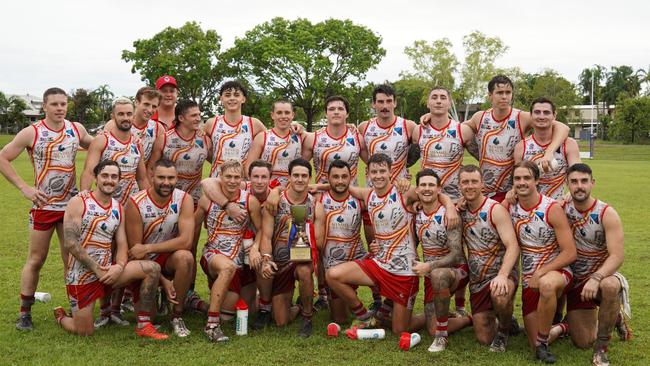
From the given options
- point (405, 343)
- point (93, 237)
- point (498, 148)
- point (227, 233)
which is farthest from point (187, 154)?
point (498, 148)

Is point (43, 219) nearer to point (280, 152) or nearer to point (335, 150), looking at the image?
point (280, 152)

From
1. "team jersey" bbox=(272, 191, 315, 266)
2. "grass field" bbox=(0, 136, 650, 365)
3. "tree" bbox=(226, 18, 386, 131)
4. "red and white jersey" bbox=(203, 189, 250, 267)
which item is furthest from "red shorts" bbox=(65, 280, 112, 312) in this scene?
"tree" bbox=(226, 18, 386, 131)

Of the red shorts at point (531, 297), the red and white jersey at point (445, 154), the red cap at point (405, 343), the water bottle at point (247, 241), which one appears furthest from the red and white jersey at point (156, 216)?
the red shorts at point (531, 297)

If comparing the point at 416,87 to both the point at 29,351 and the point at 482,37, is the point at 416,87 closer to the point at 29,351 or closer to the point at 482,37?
the point at 482,37

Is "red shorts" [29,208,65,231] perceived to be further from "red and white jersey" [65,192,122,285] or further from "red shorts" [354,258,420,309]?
"red shorts" [354,258,420,309]

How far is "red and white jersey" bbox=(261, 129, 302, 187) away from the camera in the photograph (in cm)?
721

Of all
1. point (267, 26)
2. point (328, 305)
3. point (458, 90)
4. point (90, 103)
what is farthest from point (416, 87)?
point (328, 305)

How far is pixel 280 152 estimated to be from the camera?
23.7 feet

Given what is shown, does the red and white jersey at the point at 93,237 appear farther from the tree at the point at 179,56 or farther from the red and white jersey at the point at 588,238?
the tree at the point at 179,56

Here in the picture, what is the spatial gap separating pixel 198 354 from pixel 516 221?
306cm

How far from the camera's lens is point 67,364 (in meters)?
5.20

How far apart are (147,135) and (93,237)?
1.53m

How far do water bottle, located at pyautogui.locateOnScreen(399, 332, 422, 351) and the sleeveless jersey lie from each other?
343 cm

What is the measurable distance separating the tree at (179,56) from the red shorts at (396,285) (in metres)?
41.3
